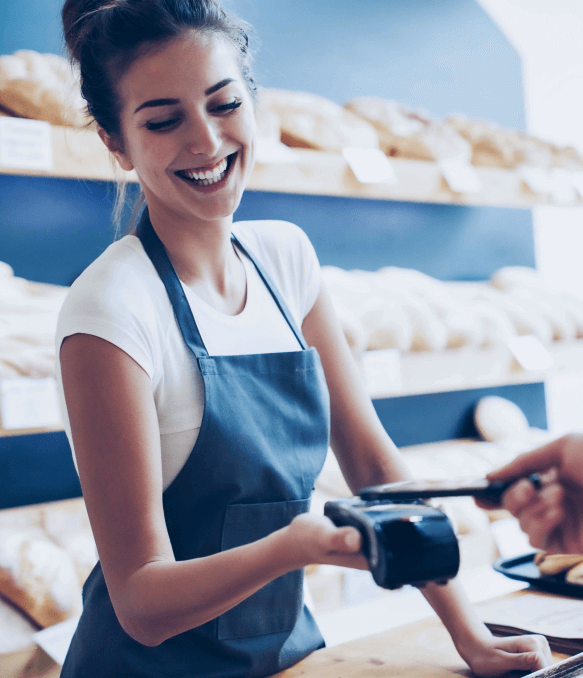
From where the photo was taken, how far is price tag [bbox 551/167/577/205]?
2467 millimetres

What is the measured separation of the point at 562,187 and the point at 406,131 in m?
0.71

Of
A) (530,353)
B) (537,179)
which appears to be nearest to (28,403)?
(530,353)

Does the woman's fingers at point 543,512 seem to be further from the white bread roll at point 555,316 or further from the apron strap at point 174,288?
the white bread roll at point 555,316

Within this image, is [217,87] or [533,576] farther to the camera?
[533,576]

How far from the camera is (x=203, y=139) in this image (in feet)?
3.39

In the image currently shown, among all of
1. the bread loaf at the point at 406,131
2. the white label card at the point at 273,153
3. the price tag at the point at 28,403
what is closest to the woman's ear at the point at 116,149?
the price tag at the point at 28,403

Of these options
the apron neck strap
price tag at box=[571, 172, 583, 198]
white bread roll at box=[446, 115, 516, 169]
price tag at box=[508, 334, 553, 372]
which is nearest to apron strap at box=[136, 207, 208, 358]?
the apron neck strap

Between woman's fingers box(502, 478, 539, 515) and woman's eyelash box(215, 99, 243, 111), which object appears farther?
woman's eyelash box(215, 99, 243, 111)

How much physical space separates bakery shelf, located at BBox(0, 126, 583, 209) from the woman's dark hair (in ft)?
0.77

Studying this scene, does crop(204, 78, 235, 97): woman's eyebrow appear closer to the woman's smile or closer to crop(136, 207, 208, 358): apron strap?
the woman's smile

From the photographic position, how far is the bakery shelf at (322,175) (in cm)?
151

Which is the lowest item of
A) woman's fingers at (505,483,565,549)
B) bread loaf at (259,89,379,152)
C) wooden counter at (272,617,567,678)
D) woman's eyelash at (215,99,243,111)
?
wooden counter at (272,617,567,678)

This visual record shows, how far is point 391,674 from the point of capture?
0.97m

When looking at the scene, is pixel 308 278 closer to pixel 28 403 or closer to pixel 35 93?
pixel 28 403
